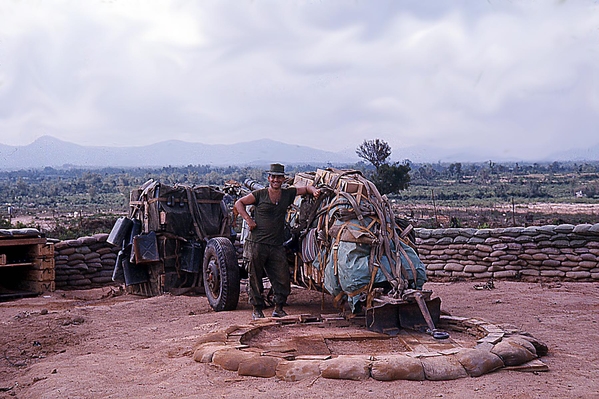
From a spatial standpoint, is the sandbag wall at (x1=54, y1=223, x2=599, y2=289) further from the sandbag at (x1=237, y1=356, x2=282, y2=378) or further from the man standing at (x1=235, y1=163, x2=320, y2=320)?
the sandbag at (x1=237, y1=356, x2=282, y2=378)

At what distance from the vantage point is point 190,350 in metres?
6.13

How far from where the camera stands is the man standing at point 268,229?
7672 millimetres

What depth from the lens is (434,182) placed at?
5028 centimetres

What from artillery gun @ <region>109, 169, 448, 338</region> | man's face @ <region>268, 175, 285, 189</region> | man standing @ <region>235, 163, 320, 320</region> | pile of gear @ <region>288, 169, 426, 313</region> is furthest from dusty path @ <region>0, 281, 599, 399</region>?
man's face @ <region>268, 175, 285, 189</region>

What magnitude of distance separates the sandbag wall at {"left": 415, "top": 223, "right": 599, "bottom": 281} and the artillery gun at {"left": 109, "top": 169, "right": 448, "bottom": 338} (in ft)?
13.5

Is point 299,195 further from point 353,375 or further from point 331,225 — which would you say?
point 353,375

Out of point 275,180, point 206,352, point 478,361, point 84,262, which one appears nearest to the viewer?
point 478,361

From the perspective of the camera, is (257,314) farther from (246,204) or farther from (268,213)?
(246,204)

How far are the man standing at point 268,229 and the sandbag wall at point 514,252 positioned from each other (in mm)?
5324

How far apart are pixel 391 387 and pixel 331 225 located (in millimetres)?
2644

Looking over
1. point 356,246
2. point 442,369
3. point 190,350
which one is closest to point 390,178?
point 356,246

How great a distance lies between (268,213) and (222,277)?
50.3 inches

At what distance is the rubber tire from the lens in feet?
27.7

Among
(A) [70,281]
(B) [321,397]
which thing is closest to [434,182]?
(A) [70,281]
